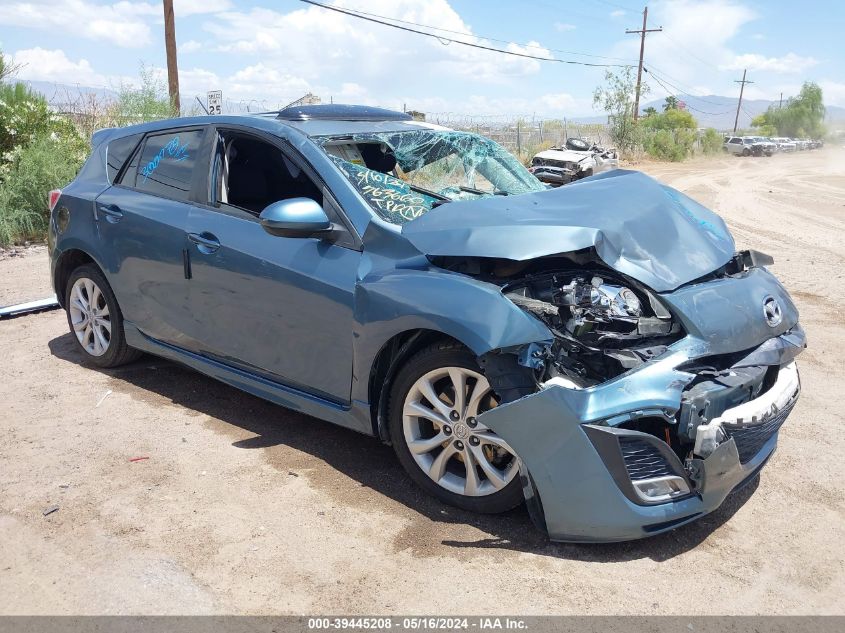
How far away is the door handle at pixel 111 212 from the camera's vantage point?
4902 mm

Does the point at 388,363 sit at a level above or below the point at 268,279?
below

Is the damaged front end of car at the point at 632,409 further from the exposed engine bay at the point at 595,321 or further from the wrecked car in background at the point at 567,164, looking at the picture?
the wrecked car in background at the point at 567,164

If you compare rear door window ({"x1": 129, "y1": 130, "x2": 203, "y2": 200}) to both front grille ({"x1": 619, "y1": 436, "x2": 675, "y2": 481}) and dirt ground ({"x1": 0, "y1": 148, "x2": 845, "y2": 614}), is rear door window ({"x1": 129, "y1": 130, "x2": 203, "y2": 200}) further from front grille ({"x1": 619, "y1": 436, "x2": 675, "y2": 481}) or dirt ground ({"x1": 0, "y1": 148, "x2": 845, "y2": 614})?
front grille ({"x1": 619, "y1": 436, "x2": 675, "y2": 481})

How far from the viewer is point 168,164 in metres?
4.78

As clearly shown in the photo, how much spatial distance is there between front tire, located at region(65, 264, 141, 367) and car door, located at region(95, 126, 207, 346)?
215 mm

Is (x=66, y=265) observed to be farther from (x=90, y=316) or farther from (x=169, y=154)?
(x=169, y=154)

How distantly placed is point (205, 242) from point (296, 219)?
34.9 inches

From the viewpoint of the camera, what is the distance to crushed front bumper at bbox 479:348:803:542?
2.95m

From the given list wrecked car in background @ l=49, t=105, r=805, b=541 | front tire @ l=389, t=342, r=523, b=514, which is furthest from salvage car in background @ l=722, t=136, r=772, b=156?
front tire @ l=389, t=342, r=523, b=514

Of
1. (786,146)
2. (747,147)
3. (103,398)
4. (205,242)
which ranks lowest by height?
(786,146)

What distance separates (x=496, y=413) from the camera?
10.2 feet

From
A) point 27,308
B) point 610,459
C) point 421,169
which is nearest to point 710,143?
point 27,308

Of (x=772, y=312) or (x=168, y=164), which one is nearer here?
(x=772, y=312)

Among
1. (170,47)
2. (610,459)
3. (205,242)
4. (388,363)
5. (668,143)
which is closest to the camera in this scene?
(610,459)
